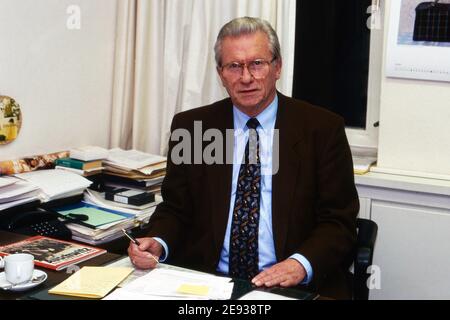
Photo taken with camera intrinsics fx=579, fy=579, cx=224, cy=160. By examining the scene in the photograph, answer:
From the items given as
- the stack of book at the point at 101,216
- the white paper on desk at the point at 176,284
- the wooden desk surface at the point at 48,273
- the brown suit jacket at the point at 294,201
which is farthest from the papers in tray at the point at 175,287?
the stack of book at the point at 101,216

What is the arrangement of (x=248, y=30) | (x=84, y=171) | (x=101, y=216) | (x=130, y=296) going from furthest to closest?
(x=84, y=171) < (x=101, y=216) < (x=248, y=30) < (x=130, y=296)

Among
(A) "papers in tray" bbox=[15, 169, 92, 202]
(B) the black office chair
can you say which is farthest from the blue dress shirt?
(A) "papers in tray" bbox=[15, 169, 92, 202]

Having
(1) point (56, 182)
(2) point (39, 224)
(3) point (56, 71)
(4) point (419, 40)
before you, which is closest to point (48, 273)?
(2) point (39, 224)

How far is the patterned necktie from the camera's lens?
1.88 metres

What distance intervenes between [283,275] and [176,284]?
30 cm

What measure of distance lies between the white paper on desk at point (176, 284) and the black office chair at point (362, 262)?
0.45m

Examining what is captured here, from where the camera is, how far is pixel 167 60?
2.71 m

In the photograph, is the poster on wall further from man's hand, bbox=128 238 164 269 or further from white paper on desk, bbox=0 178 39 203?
white paper on desk, bbox=0 178 39 203

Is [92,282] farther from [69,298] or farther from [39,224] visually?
[39,224]

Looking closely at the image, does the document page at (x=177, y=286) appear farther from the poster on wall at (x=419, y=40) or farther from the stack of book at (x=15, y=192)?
the poster on wall at (x=419, y=40)

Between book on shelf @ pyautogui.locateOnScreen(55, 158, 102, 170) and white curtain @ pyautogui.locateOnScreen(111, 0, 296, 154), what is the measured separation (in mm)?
394

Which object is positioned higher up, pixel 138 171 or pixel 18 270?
pixel 138 171
